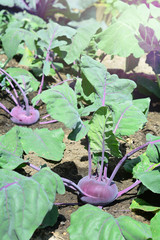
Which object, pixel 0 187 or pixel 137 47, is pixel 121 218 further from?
pixel 137 47

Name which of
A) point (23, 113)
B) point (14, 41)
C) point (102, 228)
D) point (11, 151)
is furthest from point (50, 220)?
point (14, 41)

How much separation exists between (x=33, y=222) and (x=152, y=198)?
0.88m

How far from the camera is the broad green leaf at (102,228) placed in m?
1.39

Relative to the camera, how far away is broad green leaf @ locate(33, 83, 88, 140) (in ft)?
5.47

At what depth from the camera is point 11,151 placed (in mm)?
1790

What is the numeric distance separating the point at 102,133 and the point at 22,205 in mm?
679

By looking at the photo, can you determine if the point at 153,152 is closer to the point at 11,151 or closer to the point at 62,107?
the point at 62,107

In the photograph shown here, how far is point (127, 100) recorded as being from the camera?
79.0 inches

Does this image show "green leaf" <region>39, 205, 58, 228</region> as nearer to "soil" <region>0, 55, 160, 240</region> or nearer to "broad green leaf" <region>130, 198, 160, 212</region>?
"soil" <region>0, 55, 160, 240</region>

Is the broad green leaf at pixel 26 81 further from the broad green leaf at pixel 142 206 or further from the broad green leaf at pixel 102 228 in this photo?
the broad green leaf at pixel 102 228

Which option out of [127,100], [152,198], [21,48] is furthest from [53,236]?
[21,48]

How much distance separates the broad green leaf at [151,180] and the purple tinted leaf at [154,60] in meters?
1.36

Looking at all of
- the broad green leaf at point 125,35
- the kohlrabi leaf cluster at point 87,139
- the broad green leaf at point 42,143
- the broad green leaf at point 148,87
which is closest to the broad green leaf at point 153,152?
the kohlrabi leaf cluster at point 87,139

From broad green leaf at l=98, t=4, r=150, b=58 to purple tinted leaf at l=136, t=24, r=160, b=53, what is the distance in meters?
0.04
